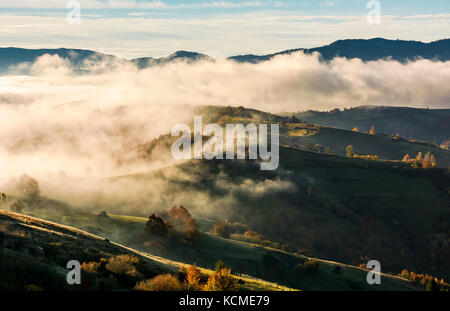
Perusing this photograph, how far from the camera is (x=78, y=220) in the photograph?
423 ft

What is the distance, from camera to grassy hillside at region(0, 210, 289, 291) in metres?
37.3

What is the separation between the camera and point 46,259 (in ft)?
144

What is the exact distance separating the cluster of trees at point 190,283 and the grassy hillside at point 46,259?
2654 mm

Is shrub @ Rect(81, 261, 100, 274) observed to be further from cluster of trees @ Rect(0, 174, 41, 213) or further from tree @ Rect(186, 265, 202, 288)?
cluster of trees @ Rect(0, 174, 41, 213)

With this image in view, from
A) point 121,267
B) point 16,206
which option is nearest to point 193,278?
point 121,267

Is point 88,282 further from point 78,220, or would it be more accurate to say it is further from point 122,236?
point 78,220

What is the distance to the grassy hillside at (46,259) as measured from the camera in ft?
123

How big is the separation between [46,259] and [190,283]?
53.6 ft

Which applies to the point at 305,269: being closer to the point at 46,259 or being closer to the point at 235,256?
the point at 235,256

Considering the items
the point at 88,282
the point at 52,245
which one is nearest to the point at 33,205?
the point at 52,245

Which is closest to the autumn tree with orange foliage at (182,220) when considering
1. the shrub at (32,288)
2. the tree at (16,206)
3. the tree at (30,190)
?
the tree at (16,206)
